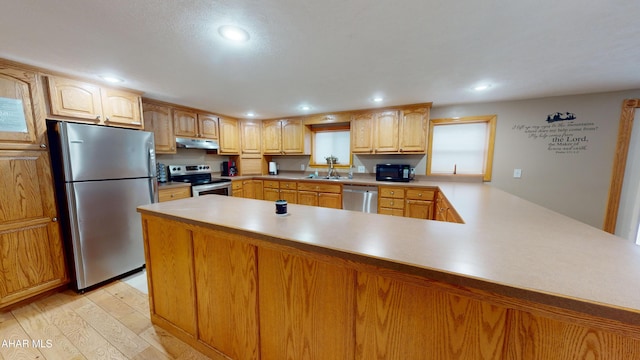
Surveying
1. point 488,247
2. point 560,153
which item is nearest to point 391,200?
point 560,153

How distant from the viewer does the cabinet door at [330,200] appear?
3.68 meters

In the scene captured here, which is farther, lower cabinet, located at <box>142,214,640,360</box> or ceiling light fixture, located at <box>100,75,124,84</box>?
ceiling light fixture, located at <box>100,75,124,84</box>

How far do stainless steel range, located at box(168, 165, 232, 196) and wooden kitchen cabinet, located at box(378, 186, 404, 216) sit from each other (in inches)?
102

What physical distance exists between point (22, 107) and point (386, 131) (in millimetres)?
4008

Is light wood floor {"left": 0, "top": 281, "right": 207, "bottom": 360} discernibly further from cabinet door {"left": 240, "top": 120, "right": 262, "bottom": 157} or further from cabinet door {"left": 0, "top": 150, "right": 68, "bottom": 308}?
cabinet door {"left": 240, "top": 120, "right": 262, "bottom": 157}

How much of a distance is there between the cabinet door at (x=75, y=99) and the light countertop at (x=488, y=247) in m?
1.57

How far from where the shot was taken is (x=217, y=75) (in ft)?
7.09

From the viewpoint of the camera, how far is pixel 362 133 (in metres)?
3.71

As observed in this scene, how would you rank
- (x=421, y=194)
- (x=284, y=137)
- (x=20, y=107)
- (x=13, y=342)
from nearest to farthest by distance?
(x=13, y=342) < (x=20, y=107) < (x=421, y=194) < (x=284, y=137)

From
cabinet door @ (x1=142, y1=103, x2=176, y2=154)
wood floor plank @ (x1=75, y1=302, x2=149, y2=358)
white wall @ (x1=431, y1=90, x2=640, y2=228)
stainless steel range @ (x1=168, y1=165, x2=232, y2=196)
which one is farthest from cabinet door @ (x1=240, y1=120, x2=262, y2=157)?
white wall @ (x1=431, y1=90, x2=640, y2=228)

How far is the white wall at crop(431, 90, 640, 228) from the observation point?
2627mm

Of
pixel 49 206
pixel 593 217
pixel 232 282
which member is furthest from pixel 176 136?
pixel 593 217

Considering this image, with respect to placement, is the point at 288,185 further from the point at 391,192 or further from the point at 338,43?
the point at 338,43

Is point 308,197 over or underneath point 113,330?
over
